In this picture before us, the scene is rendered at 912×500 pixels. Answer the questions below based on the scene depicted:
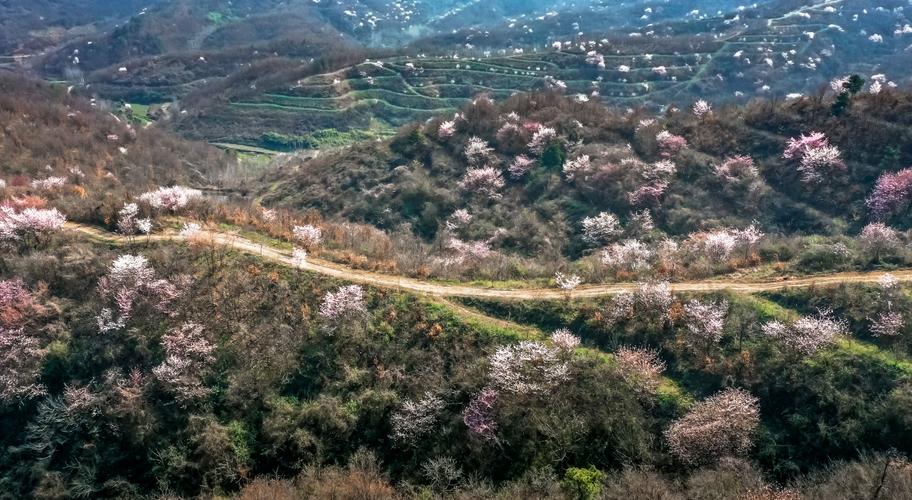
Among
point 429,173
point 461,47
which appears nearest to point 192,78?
point 461,47

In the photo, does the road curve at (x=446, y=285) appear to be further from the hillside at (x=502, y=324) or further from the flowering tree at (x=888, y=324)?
the flowering tree at (x=888, y=324)

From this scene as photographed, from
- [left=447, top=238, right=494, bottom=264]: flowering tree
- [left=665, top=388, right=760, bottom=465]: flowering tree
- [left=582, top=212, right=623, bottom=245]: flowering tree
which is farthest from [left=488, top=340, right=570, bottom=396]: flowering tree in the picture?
[left=582, top=212, right=623, bottom=245]: flowering tree

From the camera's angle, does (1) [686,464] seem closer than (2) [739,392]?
Yes

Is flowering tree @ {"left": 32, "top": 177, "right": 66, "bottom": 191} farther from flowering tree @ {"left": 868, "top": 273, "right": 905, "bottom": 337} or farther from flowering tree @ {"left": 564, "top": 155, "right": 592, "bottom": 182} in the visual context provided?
flowering tree @ {"left": 868, "top": 273, "right": 905, "bottom": 337}

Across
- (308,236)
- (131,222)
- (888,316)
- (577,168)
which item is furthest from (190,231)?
(888,316)

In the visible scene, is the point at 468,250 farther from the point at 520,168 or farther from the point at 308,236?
the point at 520,168

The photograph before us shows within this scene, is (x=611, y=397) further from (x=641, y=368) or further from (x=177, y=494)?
(x=177, y=494)
